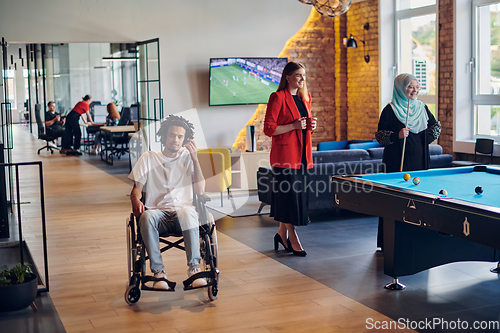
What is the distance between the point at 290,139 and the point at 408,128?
3.24 feet

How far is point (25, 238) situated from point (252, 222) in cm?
229

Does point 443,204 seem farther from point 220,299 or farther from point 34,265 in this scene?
point 34,265

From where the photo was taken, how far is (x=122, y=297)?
3.74 metres

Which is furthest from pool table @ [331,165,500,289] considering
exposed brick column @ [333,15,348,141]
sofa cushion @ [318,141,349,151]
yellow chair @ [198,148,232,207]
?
exposed brick column @ [333,15,348,141]

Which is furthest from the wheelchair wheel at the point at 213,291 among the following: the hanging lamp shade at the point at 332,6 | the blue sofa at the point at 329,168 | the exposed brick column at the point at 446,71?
the exposed brick column at the point at 446,71

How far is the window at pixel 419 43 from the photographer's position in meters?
8.56

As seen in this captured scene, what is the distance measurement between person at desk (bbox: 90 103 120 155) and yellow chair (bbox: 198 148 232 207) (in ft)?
22.2

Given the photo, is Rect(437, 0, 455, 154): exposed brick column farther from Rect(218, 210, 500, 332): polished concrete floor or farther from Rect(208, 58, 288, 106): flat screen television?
Rect(218, 210, 500, 332): polished concrete floor

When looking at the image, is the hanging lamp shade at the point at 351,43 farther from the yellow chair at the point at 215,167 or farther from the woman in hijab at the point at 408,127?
the woman in hijab at the point at 408,127

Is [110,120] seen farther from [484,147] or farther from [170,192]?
[170,192]

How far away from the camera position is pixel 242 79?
9.00m

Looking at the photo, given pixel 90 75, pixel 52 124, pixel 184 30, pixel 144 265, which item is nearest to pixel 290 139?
pixel 144 265

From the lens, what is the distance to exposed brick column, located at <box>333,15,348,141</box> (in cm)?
984

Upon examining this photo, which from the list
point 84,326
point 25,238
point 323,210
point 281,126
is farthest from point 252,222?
point 84,326
